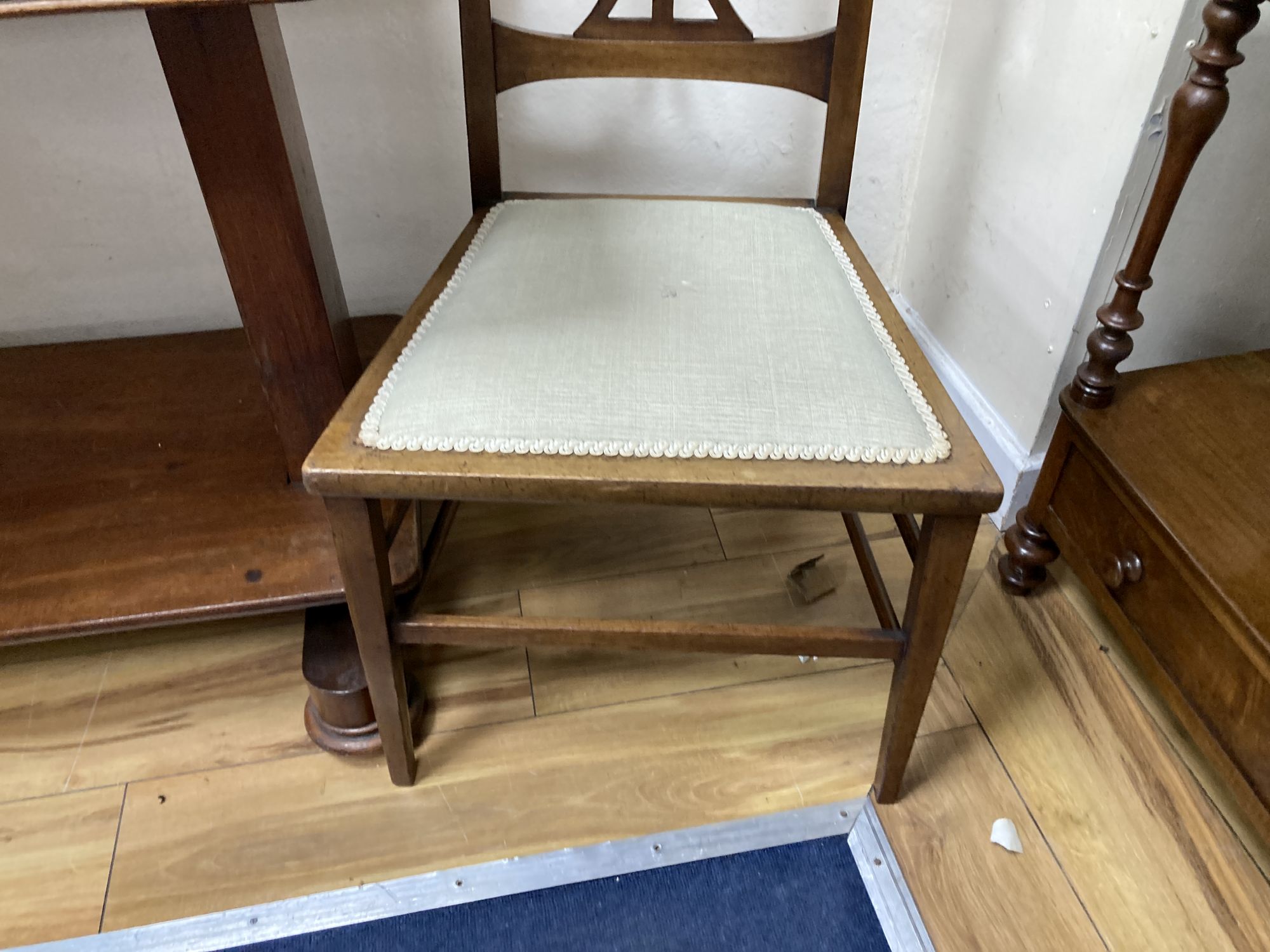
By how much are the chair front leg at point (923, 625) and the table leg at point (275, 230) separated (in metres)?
0.50

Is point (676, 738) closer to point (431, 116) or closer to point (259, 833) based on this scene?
point (259, 833)

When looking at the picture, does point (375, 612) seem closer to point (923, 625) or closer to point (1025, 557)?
point (923, 625)

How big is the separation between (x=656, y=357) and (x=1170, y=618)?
22.1 inches

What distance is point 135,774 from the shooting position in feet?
2.86

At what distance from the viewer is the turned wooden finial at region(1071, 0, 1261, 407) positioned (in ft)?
2.18

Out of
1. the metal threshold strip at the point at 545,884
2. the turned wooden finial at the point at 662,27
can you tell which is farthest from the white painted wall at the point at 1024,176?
the metal threshold strip at the point at 545,884

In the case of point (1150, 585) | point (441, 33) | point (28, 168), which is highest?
point (441, 33)

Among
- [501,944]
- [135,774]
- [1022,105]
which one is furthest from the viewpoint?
[1022,105]

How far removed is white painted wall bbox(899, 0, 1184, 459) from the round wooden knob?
22 centimetres

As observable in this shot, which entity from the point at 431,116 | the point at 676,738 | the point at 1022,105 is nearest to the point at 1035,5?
the point at 1022,105

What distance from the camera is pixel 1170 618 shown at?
0.81 metres

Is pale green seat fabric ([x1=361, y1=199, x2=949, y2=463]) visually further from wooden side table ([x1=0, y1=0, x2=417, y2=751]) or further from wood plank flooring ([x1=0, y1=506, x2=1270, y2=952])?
wood plank flooring ([x1=0, y1=506, x2=1270, y2=952])

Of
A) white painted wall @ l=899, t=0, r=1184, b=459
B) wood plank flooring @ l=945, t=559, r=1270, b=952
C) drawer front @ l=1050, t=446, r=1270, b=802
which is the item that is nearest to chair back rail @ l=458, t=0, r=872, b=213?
white painted wall @ l=899, t=0, r=1184, b=459

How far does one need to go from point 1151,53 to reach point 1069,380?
1.14ft
